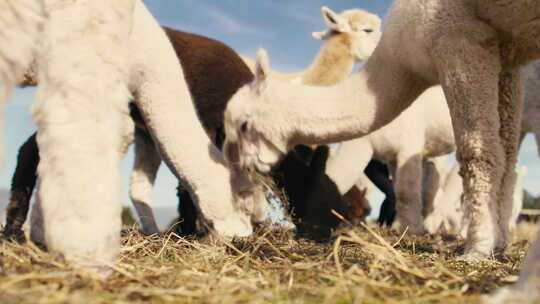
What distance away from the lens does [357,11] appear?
29.1 ft

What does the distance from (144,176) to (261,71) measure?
5.28 ft

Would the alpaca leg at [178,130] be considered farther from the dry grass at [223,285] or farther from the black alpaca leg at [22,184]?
the dry grass at [223,285]

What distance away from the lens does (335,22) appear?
850 cm

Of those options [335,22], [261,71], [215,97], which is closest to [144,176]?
[215,97]

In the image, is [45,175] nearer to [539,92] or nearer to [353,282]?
[353,282]

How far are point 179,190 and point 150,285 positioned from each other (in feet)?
12.1

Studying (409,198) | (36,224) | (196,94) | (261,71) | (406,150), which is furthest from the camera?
(406,150)

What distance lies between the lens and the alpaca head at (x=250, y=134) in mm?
4664

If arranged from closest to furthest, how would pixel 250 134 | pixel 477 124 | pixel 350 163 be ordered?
pixel 477 124, pixel 250 134, pixel 350 163

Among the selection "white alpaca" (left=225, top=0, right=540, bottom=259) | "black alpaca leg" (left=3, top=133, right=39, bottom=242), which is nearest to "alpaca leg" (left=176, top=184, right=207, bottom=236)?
"white alpaca" (left=225, top=0, right=540, bottom=259)

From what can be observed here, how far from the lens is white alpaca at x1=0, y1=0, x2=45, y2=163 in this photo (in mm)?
1537

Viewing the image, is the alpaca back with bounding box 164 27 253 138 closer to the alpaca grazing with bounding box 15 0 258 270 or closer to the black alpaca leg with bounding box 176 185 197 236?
the black alpaca leg with bounding box 176 185 197 236

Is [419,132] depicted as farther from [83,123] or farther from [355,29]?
[83,123]

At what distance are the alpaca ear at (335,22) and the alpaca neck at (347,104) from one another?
402 cm
